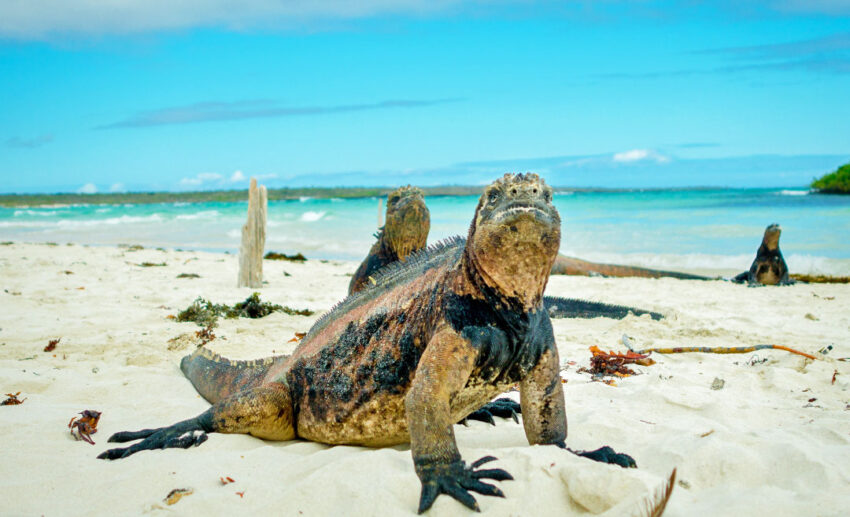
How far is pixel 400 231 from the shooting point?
6.44 m

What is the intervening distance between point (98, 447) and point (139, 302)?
5660mm

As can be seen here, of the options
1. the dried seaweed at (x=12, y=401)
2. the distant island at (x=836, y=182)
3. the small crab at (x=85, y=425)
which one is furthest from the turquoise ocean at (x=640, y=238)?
the distant island at (x=836, y=182)

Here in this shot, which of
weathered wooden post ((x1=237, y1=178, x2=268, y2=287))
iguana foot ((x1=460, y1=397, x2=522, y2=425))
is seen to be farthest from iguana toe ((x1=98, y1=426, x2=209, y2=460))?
weathered wooden post ((x1=237, y1=178, x2=268, y2=287))

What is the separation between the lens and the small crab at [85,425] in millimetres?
3715

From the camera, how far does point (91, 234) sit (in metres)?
31.9

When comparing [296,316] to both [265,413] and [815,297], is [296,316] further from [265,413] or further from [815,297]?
[815,297]

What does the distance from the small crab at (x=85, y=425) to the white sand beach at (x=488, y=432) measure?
0.18ft

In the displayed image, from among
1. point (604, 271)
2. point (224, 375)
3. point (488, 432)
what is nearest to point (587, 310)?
point (488, 432)

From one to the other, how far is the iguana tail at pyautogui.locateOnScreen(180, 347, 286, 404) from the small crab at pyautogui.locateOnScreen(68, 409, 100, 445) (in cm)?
87

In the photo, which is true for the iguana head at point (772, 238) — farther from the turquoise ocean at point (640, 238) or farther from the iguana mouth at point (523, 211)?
the iguana mouth at point (523, 211)

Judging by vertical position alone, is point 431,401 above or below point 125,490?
above

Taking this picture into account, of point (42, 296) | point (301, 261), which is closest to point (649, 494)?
point (42, 296)

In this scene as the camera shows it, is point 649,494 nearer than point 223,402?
Yes

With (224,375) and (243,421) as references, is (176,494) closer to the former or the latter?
(243,421)
